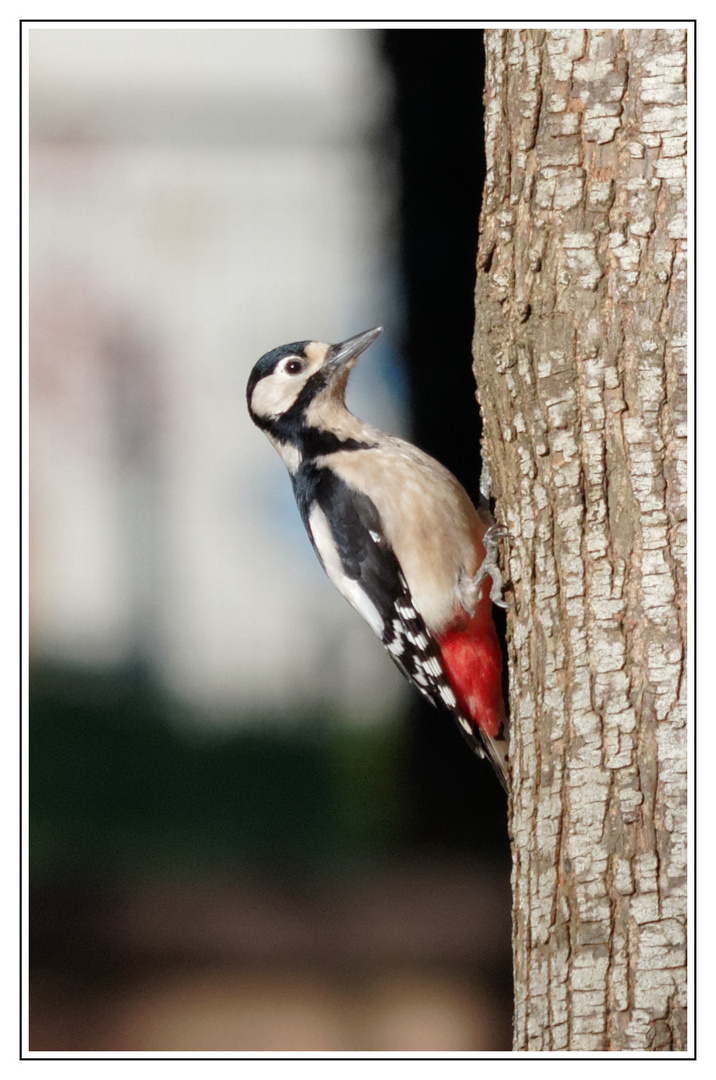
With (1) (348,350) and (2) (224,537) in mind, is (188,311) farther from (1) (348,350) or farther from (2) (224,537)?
(2) (224,537)

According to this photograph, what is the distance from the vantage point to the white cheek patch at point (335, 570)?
170 cm

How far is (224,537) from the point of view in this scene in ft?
6.03

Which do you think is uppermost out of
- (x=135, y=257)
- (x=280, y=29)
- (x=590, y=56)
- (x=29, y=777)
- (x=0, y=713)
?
(x=280, y=29)

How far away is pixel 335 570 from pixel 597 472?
63 cm

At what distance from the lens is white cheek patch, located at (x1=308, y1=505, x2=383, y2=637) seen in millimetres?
1696

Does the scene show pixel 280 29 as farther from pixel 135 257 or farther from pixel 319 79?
pixel 135 257

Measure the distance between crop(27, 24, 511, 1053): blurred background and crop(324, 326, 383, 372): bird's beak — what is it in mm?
125

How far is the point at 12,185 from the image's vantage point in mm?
1516

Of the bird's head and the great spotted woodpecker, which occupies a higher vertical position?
the bird's head

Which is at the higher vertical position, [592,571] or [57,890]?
[592,571]

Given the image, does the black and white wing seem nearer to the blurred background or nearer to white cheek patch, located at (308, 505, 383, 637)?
white cheek patch, located at (308, 505, 383, 637)

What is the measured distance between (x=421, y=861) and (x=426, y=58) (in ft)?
6.18

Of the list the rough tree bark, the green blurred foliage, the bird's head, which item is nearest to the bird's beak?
the bird's head

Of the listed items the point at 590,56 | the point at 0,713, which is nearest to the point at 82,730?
the point at 0,713
